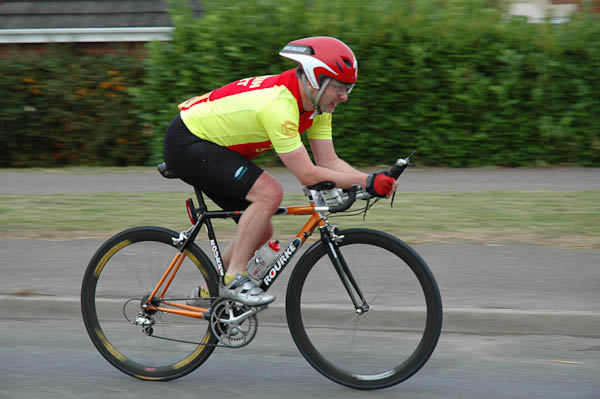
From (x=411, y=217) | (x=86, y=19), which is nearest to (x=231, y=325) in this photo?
(x=411, y=217)

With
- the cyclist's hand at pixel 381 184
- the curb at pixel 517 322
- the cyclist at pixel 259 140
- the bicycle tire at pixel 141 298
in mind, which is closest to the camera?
the cyclist's hand at pixel 381 184

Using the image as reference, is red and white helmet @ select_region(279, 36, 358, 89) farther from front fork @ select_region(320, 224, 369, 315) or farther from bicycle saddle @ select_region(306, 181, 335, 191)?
front fork @ select_region(320, 224, 369, 315)

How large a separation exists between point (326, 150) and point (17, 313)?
2709 millimetres

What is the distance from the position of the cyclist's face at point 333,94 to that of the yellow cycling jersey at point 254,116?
0.43 ft

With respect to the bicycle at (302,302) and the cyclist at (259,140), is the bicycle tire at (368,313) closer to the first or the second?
the bicycle at (302,302)

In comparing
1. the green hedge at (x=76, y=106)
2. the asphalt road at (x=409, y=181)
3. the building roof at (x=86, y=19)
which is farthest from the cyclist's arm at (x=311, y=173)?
the building roof at (x=86, y=19)

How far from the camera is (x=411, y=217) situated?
317 inches

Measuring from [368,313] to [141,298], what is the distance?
1.33 m

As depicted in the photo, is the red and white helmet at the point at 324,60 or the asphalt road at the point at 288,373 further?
the asphalt road at the point at 288,373

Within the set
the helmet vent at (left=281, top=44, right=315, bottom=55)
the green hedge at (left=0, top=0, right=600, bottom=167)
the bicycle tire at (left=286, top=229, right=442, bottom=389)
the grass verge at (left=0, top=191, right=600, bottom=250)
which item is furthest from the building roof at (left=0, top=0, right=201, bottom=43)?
the bicycle tire at (left=286, top=229, right=442, bottom=389)

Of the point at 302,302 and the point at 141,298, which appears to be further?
the point at 141,298

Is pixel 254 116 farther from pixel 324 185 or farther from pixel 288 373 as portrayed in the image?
pixel 288 373

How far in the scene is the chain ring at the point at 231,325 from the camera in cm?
432

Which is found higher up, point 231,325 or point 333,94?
point 333,94
